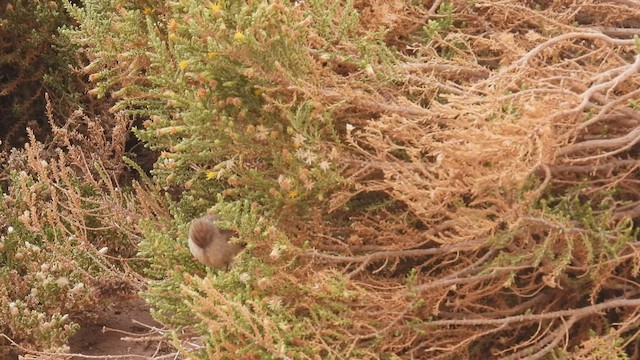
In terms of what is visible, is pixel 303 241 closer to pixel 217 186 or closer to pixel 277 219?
pixel 277 219

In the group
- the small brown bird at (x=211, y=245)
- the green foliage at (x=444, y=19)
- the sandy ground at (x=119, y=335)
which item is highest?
the green foliage at (x=444, y=19)

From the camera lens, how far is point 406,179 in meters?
3.06

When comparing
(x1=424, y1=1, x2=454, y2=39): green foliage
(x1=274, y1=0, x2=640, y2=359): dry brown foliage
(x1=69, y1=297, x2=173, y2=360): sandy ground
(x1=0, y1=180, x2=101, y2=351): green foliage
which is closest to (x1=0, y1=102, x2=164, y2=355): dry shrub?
(x1=0, y1=180, x2=101, y2=351): green foliage

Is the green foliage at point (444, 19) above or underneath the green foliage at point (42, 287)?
above

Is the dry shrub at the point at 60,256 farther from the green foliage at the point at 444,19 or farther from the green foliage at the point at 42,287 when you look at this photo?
the green foliage at the point at 444,19

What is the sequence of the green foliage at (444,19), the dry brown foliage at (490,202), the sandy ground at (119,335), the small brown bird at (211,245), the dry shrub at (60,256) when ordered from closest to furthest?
the dry brown foliage at (490,202) → the small brown bird at (211,245) → the green foliage at (444,19) → the dry shrub at (60,256) → the sandy ground at (119,335)

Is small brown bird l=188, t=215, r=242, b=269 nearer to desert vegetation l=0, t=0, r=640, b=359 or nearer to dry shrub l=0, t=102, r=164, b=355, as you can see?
desert vegetation l=0, t=0, r=640, b=359

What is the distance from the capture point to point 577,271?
10.8 ft

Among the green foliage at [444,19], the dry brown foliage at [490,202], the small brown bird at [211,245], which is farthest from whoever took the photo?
the green foliage at [444,19]

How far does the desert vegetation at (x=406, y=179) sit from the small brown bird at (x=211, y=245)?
0.45 feet

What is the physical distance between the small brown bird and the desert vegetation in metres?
0.14

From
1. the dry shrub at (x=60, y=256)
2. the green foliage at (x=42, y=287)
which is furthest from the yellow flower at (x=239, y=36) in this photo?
the green foliage at (x=42, y=287)

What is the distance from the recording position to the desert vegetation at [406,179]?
2.96m

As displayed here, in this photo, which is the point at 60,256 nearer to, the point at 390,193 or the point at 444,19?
the point at 390,193
